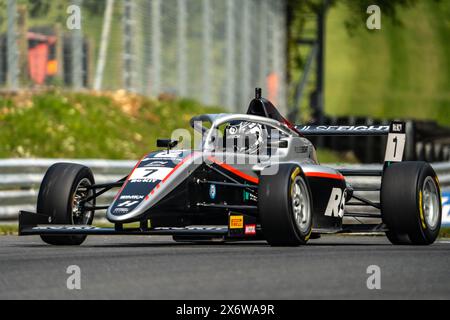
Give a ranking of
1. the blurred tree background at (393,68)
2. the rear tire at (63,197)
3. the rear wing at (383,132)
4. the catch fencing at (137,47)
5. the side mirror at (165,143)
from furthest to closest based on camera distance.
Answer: the blurred tree background at (393,68) → the catch fencing at (137,47) → the rear wing at (383,132) → the rear tire at (63,197) → the side mirror at (165,143)

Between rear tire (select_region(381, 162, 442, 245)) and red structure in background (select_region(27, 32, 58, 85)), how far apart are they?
1055 centimetres

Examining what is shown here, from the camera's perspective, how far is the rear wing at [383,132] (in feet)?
43.5

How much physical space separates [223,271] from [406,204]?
10.8 ft

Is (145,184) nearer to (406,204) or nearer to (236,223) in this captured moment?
(236,223)

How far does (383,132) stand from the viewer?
1359cm

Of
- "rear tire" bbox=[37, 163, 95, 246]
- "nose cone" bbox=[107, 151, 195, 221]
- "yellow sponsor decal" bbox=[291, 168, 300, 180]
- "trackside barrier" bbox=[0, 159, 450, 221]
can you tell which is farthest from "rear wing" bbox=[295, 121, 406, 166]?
"rear tire" bbox=[37, 163, 95, 246]

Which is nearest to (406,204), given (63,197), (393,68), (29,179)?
(63,197)

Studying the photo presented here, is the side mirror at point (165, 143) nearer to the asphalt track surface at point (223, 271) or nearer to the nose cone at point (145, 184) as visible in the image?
the nose cone at point (145, 184)

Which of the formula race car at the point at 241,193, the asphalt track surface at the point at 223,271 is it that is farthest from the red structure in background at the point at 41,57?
the asphalt track surface at the point at 223,271

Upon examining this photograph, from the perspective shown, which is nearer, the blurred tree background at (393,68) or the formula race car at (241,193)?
the formula race car at (241,193)

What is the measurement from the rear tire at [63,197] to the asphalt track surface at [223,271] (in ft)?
1.17

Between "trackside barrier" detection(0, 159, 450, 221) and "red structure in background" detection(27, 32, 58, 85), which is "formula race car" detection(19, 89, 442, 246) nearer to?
"trackside barrier" detection(0, 159, 450, 221)

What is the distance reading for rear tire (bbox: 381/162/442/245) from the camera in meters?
12.3
